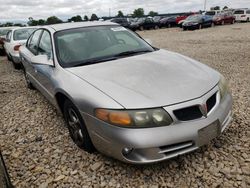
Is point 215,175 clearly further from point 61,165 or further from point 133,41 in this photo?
point 133,41

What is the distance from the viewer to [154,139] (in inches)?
87.0

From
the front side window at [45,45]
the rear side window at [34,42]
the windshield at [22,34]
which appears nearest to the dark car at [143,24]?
the windshield at [22,34]

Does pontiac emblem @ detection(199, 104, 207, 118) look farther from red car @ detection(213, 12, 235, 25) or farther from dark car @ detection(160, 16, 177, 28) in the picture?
dark car @ detection(160, 16, 177, 28)

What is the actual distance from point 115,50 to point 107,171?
1.65 meters

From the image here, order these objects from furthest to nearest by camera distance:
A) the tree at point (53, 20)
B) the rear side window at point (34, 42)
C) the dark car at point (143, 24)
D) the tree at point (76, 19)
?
1. the tree at point (76, 19)
2. the tree at point (53, 20)
3. the dark car at point (143, 24)
4. the rear side window at point (34, 42)

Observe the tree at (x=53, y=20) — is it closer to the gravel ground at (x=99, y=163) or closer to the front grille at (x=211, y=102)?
the gravel ground at (x=99, y=163)

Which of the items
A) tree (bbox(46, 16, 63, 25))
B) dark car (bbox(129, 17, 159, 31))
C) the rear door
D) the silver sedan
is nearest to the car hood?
the silver sedan

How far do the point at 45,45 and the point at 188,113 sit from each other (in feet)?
8.80

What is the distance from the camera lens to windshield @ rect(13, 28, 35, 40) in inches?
337

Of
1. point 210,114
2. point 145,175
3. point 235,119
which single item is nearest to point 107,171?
point 145,175

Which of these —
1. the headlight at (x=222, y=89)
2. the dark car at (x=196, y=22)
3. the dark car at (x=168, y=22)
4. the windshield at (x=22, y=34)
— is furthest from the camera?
the dark car at (x=168, y=22)

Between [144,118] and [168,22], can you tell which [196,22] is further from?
[144,118]

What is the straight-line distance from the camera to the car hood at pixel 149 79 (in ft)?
7.70

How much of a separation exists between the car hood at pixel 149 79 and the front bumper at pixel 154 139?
13 cm
